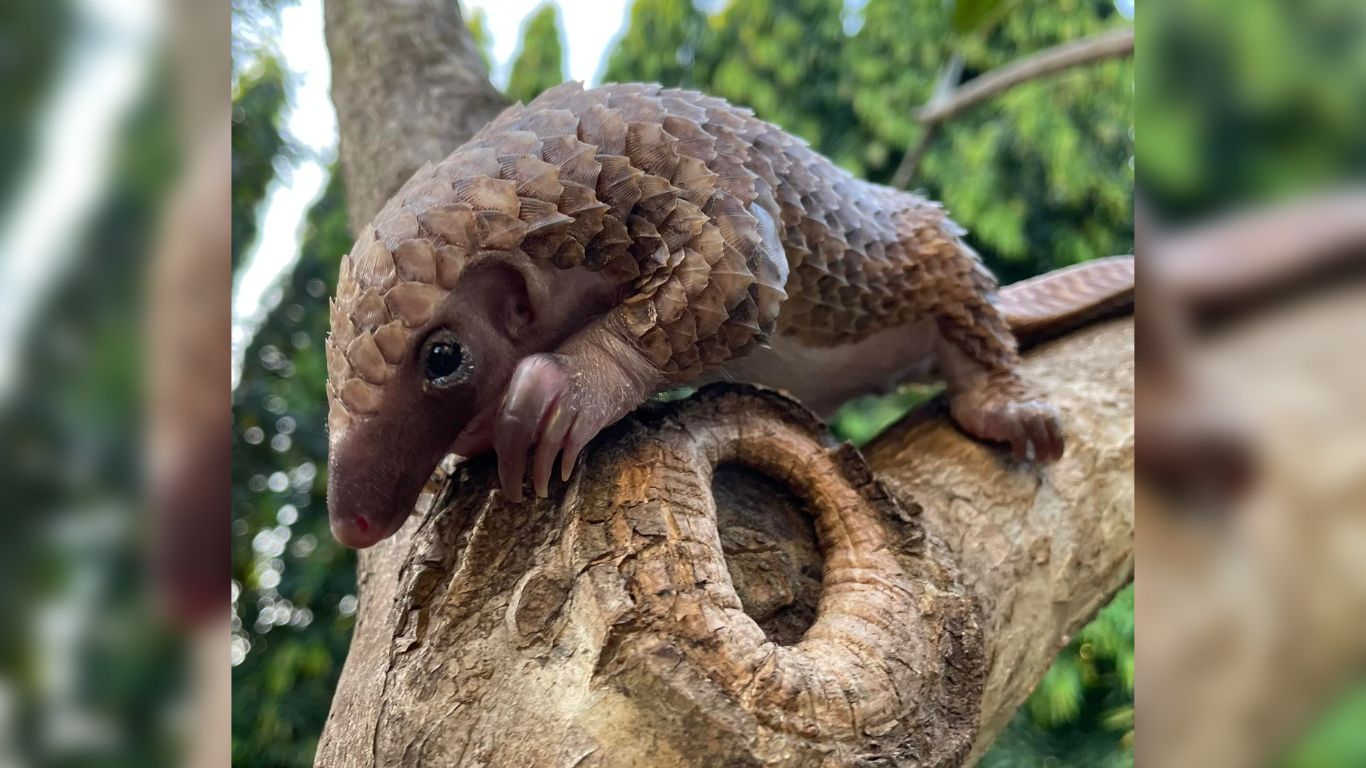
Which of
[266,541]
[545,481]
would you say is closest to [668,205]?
[545,481]

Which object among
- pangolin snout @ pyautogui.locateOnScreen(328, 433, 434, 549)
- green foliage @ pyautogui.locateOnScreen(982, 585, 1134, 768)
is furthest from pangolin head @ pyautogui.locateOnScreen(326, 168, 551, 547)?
green foliage @ pyautogui.locateOnScreen(982, 585, 1134, 768)

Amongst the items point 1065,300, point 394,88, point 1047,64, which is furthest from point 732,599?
point 1047,64

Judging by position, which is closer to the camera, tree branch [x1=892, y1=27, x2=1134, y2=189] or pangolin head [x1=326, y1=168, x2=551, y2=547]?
pangolin head [x1=326, y1=168, x2=551, y2=547]

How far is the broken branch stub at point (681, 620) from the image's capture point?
0.81 m

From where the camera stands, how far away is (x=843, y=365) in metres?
1.46

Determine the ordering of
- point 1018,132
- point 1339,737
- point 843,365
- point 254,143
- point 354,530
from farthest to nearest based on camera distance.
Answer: point 1018,132
point 254,143
point 843,365
point 354,530
point 1339,737

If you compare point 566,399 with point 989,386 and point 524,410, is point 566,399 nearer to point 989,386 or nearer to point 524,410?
point 524,410

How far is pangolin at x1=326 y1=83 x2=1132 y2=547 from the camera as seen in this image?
2.94 feet

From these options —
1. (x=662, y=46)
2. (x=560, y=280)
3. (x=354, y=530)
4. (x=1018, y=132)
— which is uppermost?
(x=662, y=46)

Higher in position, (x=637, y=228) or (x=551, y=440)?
(x=637, y=228)

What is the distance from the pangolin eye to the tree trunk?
15 centimetres

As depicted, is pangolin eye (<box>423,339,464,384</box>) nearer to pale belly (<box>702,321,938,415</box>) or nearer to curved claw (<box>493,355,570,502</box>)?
curved claw (<box>493,355,570,502</box>)

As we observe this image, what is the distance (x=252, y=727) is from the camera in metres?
2.73

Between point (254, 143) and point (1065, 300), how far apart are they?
207 centimetres
